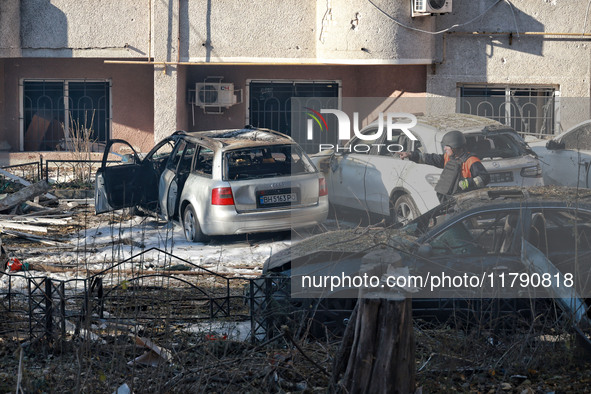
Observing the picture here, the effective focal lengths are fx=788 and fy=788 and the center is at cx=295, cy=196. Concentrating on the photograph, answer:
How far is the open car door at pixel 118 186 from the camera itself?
12.2 metres

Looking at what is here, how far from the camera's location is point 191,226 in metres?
11.4

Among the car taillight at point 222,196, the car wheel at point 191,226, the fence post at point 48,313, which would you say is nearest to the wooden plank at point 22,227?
the car wheel at point 191,226

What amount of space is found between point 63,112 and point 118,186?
17.6 feet

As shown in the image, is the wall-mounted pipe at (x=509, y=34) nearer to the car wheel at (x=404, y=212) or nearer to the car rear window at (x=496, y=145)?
the car rear window at (x=496, y=145)

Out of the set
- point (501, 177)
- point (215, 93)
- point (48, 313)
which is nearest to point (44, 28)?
point (215, 93)

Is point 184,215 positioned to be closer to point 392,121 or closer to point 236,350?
point 392,121

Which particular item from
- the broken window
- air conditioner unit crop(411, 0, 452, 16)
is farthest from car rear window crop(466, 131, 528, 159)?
air conditioner unit crop(411, 0, 452, 16)

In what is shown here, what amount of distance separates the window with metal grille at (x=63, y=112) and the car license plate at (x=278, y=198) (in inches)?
276

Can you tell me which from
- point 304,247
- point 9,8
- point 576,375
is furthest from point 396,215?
point 9,8

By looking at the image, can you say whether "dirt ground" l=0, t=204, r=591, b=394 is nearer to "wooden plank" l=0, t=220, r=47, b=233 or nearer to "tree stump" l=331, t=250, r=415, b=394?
"tree stump" l=331, t=250, r=415, b=394

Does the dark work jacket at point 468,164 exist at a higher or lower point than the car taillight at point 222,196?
higher

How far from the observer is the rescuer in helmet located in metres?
7.33

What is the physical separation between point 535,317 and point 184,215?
6.63m

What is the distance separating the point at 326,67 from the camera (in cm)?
1627
